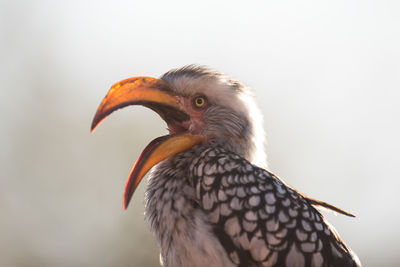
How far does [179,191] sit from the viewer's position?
11.3ft

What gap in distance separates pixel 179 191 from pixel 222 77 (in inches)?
40.6

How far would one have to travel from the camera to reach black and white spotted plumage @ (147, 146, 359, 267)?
10.6ft

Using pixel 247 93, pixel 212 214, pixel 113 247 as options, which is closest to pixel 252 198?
pixel 212 214

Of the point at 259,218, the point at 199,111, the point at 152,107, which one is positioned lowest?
the point at 259,218

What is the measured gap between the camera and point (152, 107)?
3.79 meters

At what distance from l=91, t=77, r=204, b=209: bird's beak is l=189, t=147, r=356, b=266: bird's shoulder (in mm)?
237

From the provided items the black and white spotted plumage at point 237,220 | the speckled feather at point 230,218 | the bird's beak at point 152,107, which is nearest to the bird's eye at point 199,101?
the bird's beak at point 152,107

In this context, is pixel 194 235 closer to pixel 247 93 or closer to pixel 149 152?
pixel 149 152

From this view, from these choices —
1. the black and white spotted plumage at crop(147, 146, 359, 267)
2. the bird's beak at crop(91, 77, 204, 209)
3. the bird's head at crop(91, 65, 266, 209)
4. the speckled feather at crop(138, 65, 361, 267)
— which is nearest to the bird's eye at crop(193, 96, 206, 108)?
the bird's head at crop(91, 65, 266, 209)

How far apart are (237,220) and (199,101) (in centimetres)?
99

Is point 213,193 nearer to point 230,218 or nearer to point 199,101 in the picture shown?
point 230,218

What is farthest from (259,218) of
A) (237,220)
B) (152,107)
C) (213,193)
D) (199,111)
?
(152,107)

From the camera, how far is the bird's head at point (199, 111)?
12.0 feet

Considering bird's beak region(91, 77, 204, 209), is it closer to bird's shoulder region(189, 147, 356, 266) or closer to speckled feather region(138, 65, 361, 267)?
speckled feather region(138, 65, 361, 267)
